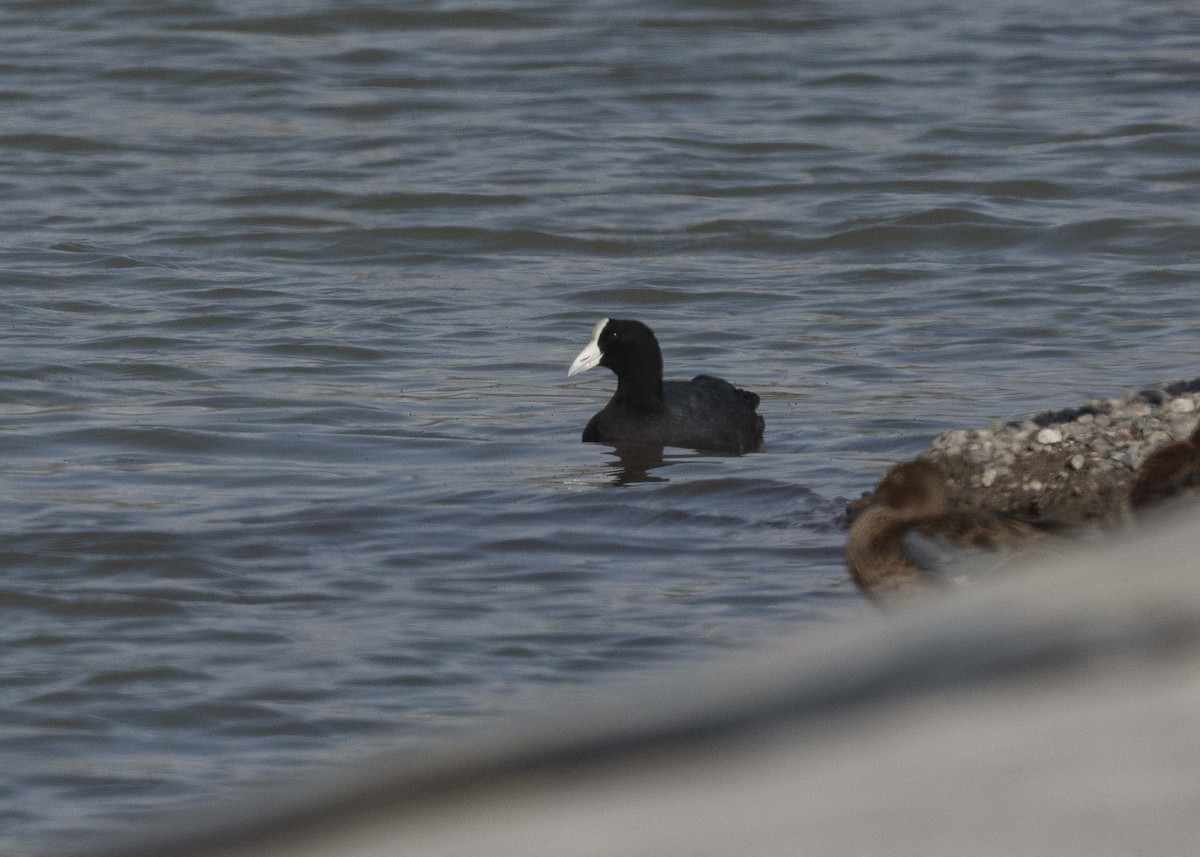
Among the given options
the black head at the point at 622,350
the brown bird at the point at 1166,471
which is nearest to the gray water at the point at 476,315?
the black head at the point at 622,350

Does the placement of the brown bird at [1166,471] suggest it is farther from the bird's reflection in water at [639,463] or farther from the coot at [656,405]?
the coot at [656,405]

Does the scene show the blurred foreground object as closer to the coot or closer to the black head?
the coot

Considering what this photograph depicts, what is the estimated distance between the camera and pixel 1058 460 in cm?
720

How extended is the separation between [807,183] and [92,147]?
614cm

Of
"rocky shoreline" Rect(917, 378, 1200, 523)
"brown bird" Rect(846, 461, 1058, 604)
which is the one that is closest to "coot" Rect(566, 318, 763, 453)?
"rocky shoreline" Rect(917, 378, 1200, 523)

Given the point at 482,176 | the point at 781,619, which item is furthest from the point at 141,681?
the point at 482,176

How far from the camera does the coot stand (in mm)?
9945

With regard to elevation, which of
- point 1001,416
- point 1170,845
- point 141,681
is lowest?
point 1001,416

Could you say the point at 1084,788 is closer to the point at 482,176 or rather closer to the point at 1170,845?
the point at 1170,845

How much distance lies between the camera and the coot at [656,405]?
9.95 m

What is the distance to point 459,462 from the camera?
9.38 m

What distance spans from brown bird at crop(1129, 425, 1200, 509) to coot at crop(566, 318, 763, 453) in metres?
3.70

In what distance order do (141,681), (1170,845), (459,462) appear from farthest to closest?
(459,462), (141,681), (1170,845)

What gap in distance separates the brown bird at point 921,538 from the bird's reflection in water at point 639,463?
257 cm
